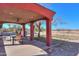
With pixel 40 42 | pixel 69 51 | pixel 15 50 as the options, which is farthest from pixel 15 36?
pixel 69 51

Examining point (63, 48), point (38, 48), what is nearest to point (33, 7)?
point (38, 48)

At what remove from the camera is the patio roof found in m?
8.58

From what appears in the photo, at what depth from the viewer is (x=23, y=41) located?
378 inches

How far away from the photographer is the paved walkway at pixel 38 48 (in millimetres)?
8718

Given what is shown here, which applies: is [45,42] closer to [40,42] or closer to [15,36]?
[40,42]

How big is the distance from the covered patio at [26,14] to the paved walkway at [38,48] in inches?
11.3

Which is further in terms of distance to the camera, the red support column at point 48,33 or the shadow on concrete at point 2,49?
the red support column at point 48,33

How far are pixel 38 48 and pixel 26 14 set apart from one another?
1.36 meters

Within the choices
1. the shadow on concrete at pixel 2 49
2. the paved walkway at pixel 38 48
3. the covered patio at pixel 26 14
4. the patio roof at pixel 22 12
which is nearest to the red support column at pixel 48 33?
the covered patio at pixel 26 14

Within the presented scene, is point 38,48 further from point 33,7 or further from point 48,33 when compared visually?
point 33,7

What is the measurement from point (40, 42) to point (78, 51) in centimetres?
155

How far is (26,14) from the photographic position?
9.93 meters

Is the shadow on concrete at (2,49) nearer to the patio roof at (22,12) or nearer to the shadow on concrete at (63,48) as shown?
the patio roof at (22,12)

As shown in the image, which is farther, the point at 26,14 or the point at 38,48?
the point at 26,14
